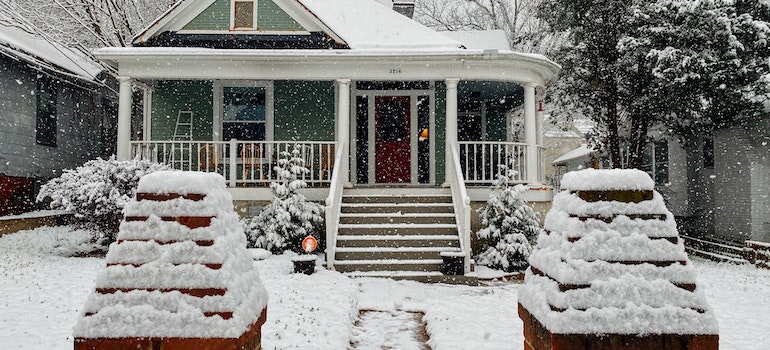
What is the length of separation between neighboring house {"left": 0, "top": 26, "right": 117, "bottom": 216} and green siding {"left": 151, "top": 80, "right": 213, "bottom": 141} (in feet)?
10.8

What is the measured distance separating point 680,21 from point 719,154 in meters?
3.32

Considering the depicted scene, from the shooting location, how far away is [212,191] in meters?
2.11

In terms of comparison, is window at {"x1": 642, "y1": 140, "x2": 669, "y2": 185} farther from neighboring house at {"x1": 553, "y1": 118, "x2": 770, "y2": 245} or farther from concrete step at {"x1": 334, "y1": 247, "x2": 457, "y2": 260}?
concrete step at {"x1": 334, "y1": 247, "x2": 457, "y2": 260}

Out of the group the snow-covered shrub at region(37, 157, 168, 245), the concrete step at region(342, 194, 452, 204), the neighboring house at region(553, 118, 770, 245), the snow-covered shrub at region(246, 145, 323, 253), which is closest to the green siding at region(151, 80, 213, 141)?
the snow-covered shrub at region(37, 157, 168, 245)

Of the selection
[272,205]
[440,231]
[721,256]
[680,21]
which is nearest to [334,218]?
[272,205]

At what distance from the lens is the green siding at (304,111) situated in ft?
41.8

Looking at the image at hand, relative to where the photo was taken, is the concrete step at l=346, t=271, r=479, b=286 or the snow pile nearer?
the snow pile

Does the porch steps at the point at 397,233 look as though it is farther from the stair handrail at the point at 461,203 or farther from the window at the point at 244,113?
the window at the point at 244,113

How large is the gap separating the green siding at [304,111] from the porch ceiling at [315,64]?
171cm

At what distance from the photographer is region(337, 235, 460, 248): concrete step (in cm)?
930

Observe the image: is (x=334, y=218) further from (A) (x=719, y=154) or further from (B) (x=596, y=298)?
(A) (x=719, y=154)

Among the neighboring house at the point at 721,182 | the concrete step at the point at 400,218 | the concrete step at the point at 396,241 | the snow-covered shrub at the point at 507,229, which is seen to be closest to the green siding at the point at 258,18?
the concrete step at the point at 400,218

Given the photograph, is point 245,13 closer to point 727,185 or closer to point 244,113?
point 244,113

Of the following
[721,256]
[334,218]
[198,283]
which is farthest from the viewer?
[721,256]
